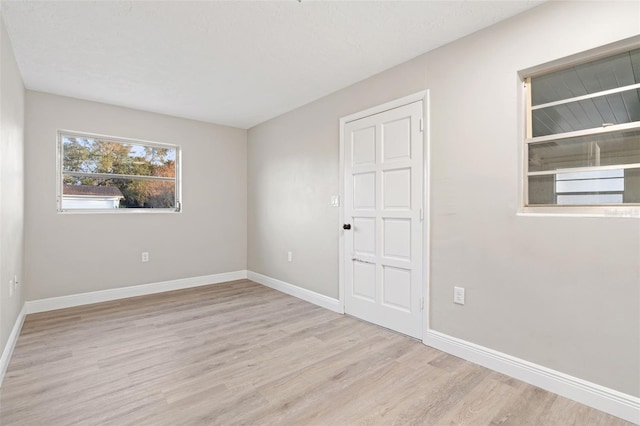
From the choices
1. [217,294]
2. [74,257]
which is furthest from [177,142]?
[217,294]

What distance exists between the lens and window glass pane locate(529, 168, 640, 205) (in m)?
1.84

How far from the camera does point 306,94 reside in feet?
12.1

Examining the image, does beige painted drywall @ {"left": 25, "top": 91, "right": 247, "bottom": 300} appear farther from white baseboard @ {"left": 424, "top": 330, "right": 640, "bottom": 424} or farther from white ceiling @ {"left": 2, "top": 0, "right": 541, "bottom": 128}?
white baseboard @ {"left": 424, "top": 330, "right": 640, "bottom": 424}

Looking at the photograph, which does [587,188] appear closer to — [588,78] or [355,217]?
[588,78]

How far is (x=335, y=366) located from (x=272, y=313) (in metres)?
1.34

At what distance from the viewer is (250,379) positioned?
2.15 meters

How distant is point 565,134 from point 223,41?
256cm

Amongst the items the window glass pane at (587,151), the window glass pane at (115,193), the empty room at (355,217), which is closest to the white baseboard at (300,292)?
the empty room at (355,217)

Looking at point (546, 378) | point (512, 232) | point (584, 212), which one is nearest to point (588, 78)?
point (584, 212)

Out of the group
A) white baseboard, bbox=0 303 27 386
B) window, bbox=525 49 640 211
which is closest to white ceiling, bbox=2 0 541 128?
window, bbox=525 49 640 211

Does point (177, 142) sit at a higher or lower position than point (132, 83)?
lower

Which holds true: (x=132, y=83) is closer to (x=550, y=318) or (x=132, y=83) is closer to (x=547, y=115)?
(x=547, y=115)

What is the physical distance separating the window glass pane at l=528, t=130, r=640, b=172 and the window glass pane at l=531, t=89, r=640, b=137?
8 cm

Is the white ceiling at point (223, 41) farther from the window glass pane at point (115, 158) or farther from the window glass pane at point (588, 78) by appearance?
the window glass pane at point (115, 158)
